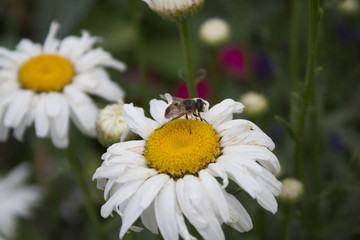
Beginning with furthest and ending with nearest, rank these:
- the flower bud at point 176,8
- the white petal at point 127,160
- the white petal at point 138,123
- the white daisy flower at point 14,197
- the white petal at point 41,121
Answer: the white daisy flower at point 14,197, the white petal at point 41,121, the flower bud at point 176,8, the white petal at point 138,123, the white petal at point 127,160

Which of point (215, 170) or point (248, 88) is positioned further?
point (248, 88)

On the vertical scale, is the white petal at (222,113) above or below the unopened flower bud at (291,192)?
above

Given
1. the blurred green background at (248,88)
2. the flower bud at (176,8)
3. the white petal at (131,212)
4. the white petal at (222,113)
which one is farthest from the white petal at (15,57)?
the white petal at (131,212)

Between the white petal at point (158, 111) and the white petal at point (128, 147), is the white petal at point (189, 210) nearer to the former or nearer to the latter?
the white petal at point (128, 147)

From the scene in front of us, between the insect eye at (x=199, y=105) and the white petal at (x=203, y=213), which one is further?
the insect eye at (x=199, y=105)

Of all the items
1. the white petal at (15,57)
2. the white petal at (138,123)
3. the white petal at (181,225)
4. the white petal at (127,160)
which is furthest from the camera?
the white petal at (15,57)

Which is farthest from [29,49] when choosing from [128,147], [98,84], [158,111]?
[128,147]

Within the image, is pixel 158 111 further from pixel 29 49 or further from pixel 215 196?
pixel 29 49
